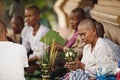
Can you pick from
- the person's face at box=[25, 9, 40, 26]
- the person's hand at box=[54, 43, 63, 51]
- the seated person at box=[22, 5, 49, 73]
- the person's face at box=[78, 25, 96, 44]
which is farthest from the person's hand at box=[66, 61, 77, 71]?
the person's face at box=[25, 9, 40, 26]

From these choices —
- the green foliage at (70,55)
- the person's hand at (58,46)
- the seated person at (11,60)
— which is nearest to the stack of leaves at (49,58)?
the person's hand at (58,46)

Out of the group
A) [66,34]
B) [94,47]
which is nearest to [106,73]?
[94,47]

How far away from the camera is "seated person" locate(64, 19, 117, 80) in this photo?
11.0ft

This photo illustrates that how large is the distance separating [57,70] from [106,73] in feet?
3.37

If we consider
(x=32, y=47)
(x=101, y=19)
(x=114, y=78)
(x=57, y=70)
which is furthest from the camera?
(x=32, y=47)

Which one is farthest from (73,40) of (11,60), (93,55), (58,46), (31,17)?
(11,60)

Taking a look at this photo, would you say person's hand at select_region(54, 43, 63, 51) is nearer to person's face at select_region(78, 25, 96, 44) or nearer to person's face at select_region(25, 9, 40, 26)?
person's face at select_region(25, 9, 40, 26)

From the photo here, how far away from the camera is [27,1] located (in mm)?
9930

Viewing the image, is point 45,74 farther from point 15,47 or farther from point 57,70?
point 15,47

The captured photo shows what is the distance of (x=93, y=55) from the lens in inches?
→ 138

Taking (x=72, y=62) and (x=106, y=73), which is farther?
(x=72, y=62)

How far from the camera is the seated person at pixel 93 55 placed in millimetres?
3340

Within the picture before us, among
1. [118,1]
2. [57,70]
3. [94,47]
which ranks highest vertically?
[118,1]

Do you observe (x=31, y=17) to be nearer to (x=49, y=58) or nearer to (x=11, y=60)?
(x=49, y=58)
